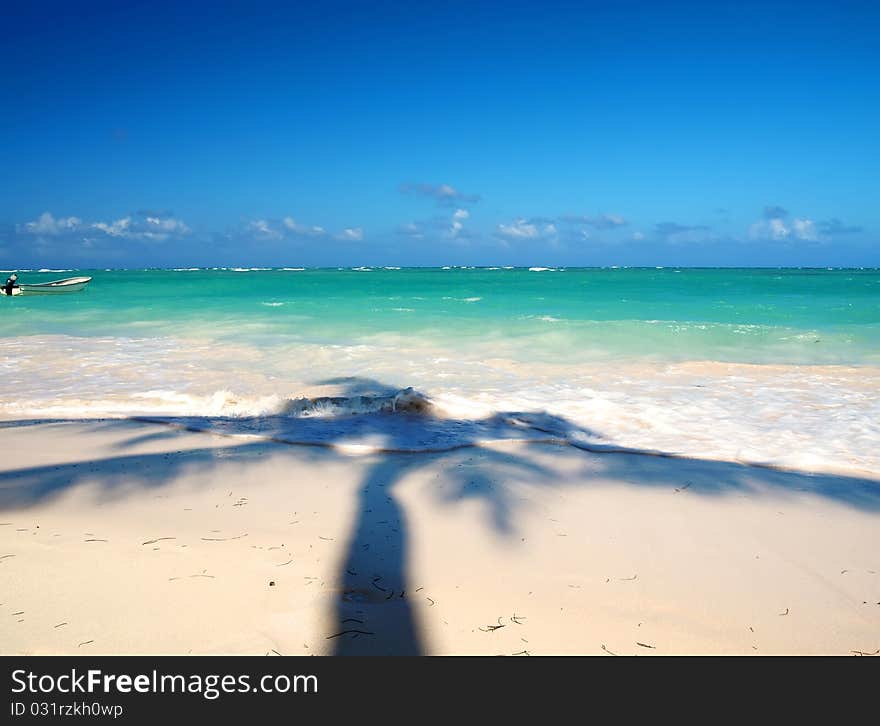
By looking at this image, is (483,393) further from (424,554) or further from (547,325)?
(547,325)

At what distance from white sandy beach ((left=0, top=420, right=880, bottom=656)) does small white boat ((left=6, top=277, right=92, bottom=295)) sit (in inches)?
1172

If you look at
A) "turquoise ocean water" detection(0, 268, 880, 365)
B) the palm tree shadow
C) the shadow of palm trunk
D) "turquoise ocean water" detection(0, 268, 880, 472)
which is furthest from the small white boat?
the shadow of palm trunk

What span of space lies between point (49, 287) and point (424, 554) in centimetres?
3474

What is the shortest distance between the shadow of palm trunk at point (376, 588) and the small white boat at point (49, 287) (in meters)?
32.2

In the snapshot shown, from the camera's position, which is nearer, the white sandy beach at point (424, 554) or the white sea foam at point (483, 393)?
the white sandy beach at point (424, 554)

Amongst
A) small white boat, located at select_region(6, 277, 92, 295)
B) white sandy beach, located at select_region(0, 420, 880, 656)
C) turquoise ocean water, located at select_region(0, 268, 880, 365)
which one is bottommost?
white sandy beach, located at select_region(0, 420, 880, 656)

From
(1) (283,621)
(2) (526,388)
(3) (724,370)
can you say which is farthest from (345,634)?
(3) (724,370)

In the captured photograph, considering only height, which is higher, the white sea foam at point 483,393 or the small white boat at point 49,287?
the small white boat at point 49,287

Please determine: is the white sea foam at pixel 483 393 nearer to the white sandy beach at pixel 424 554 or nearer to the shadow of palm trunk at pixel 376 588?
the white sandy beach at pixel 424 554

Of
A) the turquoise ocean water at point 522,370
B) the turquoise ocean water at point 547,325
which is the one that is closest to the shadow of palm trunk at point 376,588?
the turquoise ocean water at point 522,370

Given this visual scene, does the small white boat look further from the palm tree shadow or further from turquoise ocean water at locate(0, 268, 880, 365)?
the palm tree shadow

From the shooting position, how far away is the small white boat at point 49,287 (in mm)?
27808

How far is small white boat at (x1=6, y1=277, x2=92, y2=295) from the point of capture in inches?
1095
